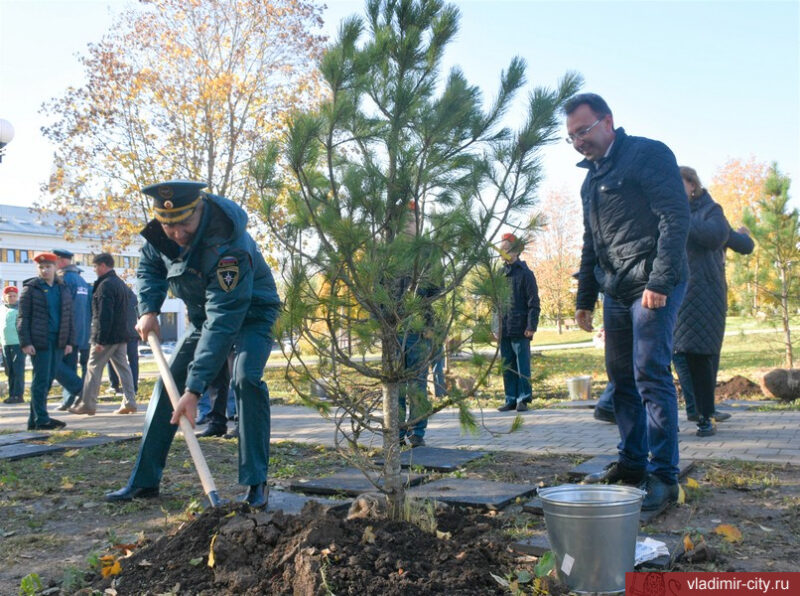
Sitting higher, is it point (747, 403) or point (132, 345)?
point (132, 345)

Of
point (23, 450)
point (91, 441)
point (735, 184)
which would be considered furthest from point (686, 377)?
point (735, 184)

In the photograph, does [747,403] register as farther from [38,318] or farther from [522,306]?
[38,318]

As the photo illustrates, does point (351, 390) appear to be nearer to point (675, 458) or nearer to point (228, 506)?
point (228, 506)

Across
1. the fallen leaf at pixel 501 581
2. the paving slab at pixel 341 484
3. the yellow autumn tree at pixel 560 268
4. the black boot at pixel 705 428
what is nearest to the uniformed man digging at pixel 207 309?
the paving slab at pixel 341 484

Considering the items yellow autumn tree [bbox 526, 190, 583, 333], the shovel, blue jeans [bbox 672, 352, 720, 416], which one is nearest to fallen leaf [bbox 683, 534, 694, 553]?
the shovel

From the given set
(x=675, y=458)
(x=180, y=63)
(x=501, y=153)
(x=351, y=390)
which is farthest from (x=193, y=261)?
(x=180, y=63)

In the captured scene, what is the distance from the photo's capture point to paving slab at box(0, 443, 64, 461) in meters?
6.38

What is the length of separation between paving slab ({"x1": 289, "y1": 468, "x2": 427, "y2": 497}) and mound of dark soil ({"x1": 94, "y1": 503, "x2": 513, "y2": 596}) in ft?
3.83

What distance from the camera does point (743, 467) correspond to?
4.92m

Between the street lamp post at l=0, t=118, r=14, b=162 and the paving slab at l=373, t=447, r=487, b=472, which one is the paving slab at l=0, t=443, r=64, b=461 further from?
the street lamp post at l=0, t=118, r=14, b=162

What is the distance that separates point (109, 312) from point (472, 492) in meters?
6.99

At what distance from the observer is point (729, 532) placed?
11.0 feet

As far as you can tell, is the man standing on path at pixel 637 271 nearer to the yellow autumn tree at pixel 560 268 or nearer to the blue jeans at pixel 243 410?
the blue jeans at pixel 243 410

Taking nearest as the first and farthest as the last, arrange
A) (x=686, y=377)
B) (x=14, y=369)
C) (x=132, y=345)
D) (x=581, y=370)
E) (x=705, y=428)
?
(x=705, y=428) < (x=686, y=377) < (x=132, y=345) < (x=14, y=369) < (x=581, y=370)
